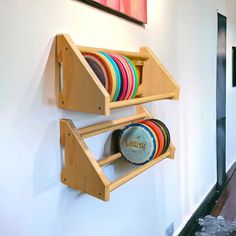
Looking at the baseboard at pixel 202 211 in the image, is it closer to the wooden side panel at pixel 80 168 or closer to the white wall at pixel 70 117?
the white wall at pixel 70 117

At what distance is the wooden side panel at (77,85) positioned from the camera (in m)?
1.13

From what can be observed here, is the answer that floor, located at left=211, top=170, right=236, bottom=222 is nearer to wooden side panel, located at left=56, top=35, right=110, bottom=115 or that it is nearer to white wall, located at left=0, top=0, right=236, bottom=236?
white wall, located at left=0, top=0, right=236, bottom=236

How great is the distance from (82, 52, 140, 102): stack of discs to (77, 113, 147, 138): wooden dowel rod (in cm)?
18

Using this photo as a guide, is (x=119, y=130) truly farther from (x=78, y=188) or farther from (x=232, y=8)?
(x=232, y=8)

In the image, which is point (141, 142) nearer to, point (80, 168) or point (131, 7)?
point (80, 168)

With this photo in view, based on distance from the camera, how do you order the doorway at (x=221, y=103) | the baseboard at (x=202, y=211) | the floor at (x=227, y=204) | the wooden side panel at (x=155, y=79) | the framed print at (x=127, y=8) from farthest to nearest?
the doorway at (x=221, y=103) → the floor at (x=227, y=204) → the baseboard at (x=202, y=211) → the wooden side panel at (x=155, y=79) → the framed print at (x=127, y=8)

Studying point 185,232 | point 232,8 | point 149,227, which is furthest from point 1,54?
point 232,8

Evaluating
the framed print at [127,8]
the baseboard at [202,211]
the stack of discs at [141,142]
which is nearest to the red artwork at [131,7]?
the framed print at [127,8]

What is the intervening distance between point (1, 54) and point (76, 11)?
44cm

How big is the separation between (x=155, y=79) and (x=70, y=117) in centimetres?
63

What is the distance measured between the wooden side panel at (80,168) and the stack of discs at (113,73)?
0.75 feet

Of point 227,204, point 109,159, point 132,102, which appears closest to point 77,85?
point 132,102

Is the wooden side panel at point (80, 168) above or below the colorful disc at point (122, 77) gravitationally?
below

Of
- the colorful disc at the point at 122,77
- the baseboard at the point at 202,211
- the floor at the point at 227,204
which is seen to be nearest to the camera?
the colorful disc at the point at 122,77
